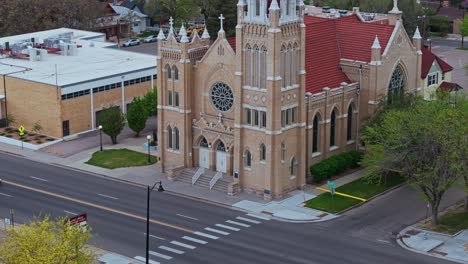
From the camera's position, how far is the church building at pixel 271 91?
66.9 metres

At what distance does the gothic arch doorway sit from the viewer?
240 ft

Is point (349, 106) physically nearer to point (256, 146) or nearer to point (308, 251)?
point (256, 146)

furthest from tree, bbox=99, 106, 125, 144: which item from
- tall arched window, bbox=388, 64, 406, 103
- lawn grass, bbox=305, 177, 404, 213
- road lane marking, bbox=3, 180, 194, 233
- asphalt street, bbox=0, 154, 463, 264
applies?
tall arched window, bbox=388, 64, 406, 103

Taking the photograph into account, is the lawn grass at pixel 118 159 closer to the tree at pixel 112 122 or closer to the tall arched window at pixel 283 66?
the tree at pixel 112 122

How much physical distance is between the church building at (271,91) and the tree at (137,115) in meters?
10.2

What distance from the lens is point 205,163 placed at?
73.4 m

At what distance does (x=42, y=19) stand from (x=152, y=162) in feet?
186

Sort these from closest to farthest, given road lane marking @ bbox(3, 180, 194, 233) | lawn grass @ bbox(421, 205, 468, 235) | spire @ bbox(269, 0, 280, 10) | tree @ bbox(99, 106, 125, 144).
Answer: lawn grass @ bbox(421, 205, 468, 235) → road lane marking @ bbox(3, 180, 194, 233) → spire @ bbox(269, 0, 280, 10) → tree @ bbox(99, 106, 125, 144)

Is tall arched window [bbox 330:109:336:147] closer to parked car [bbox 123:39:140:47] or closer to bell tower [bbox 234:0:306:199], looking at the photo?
bell tower [bbox 234:0:306:199]

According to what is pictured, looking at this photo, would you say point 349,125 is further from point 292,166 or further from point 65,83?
point 65,83

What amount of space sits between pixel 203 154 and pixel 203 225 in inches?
486

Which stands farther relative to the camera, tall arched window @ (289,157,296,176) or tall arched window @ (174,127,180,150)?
tall arched window @ (174,127,180,150)

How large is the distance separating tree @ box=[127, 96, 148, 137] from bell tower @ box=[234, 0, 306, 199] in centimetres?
1851

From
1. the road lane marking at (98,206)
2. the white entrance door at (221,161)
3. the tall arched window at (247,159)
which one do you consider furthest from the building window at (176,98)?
the road lane marking at (98,206)
